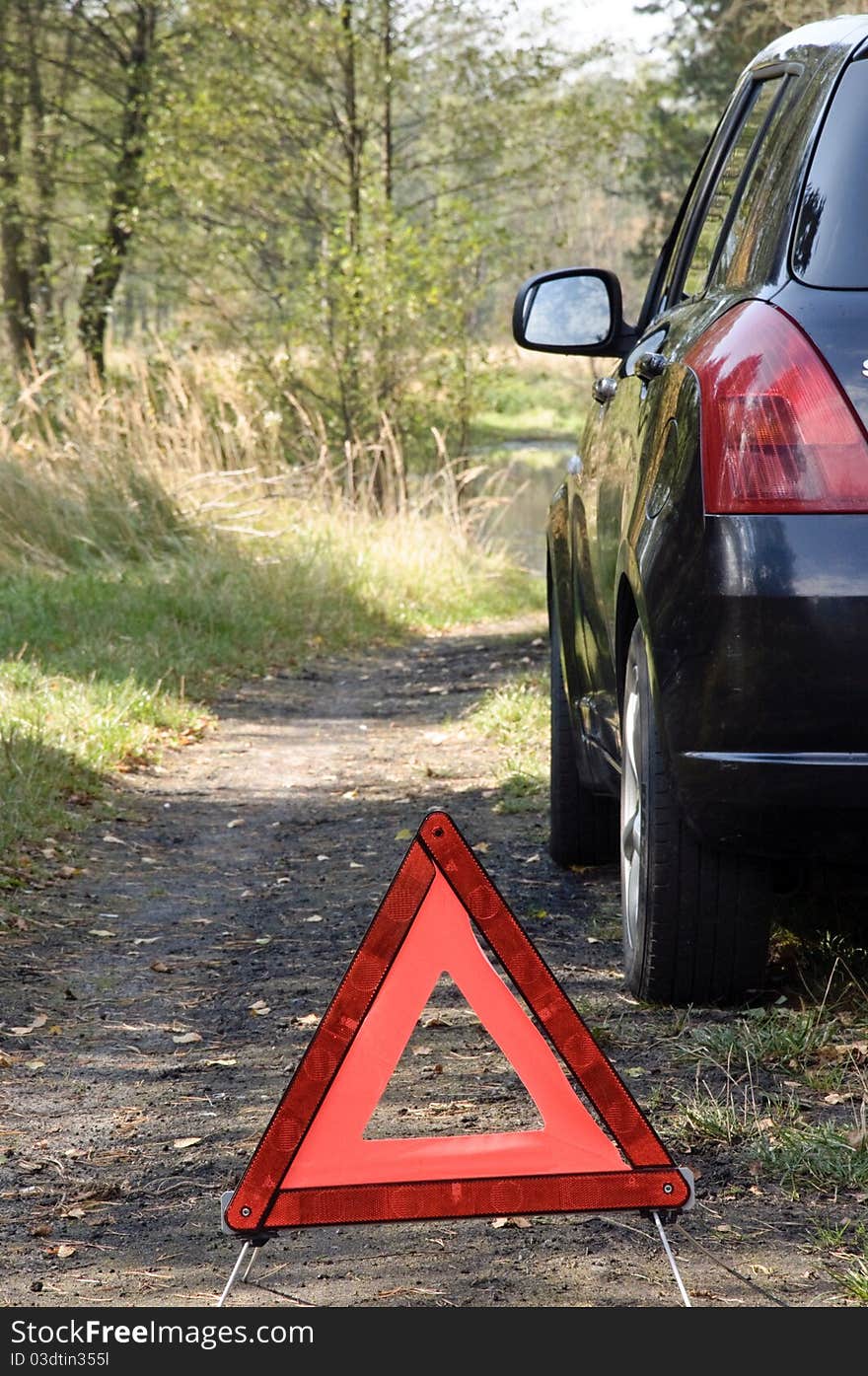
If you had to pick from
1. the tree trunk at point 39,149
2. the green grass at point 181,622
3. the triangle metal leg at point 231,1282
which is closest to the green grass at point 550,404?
the tree trunk at point 39,149

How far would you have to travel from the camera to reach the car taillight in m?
2.91

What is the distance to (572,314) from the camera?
4.55 m

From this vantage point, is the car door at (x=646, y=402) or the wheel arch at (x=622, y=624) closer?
the car door at (x=646, y=402)

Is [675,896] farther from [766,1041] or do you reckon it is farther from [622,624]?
[622,624]

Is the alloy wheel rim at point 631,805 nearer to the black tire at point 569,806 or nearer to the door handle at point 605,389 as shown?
the door handle at point 605,389

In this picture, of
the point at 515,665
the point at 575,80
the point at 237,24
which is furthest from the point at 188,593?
the point at 575,80

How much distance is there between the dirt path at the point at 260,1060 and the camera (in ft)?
8.61

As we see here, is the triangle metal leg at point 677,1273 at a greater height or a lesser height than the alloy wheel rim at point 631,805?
lesser

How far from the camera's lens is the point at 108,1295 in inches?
102

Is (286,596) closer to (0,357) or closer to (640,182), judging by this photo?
(0,357)

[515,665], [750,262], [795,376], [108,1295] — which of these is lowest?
[515,665]

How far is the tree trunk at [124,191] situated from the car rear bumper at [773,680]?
19.4 metres

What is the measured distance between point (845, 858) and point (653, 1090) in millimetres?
603

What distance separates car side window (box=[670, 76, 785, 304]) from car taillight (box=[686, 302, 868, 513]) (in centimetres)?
69
